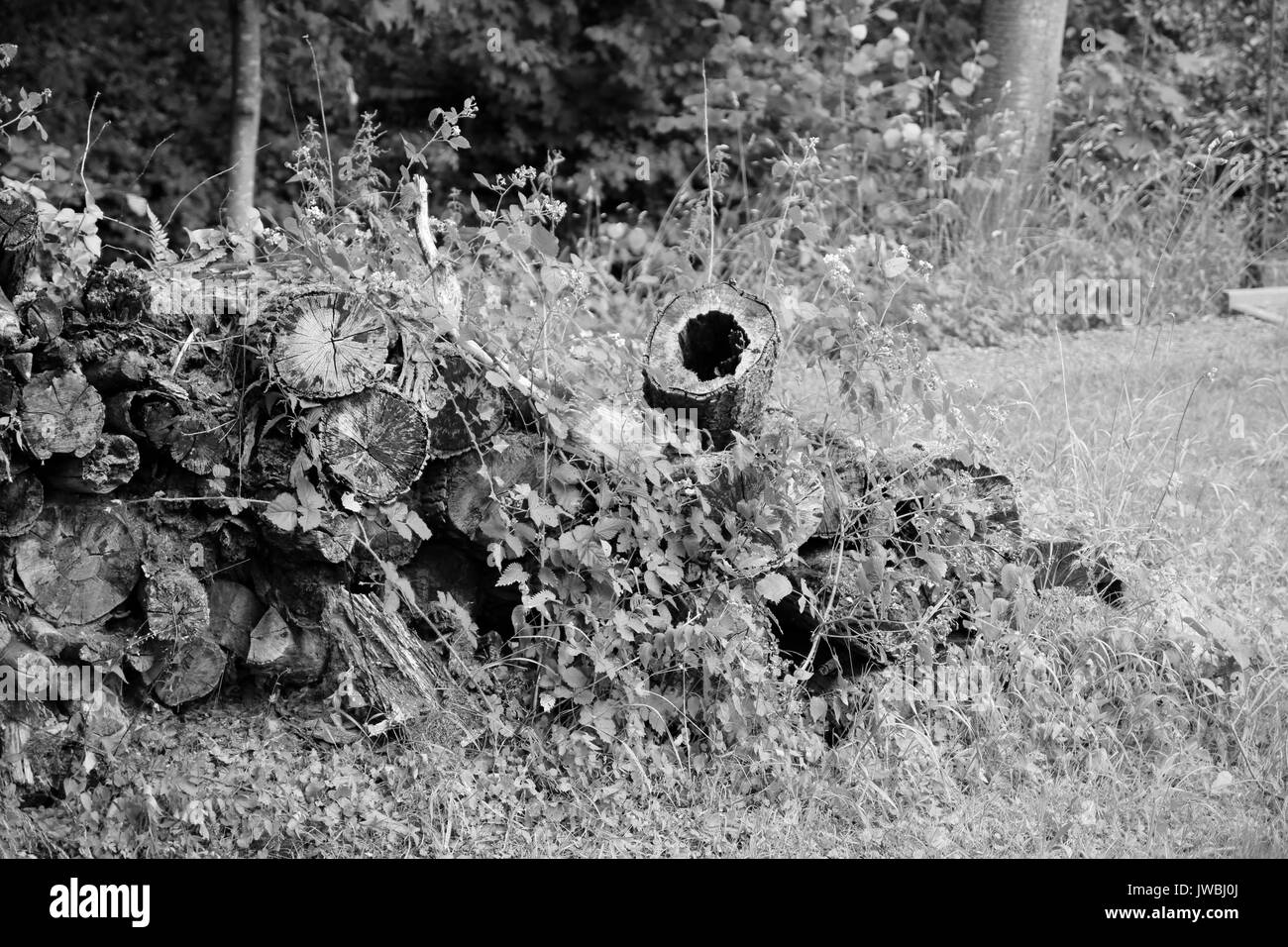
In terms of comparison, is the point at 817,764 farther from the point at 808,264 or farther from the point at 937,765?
the point at 808,264

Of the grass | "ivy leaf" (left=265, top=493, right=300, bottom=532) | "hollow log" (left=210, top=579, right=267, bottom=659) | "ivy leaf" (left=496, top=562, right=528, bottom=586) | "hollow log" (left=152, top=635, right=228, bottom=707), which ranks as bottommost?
the grass

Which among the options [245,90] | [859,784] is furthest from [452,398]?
[245,90]

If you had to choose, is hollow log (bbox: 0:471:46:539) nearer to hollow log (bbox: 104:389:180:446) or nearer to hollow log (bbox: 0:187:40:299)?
hollow log (bbox: 104:389:180:446)

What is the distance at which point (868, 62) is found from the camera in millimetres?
8344

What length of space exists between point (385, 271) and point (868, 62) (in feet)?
18.0

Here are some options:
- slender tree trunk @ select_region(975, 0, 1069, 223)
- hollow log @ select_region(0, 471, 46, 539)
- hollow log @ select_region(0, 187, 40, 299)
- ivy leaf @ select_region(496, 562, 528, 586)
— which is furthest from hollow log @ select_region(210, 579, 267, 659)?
slender tree trunk @ select_region(975, 0, 1069, 223)

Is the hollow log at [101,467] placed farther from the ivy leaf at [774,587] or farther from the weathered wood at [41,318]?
→ the ivy leaf at [774,587]

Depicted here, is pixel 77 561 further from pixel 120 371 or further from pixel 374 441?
pixel 374 441

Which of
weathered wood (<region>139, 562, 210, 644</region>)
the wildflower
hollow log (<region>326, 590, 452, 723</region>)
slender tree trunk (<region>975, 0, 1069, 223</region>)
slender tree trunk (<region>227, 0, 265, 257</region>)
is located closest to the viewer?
weathered wood (<region>139, 562, 210, 644</region>)

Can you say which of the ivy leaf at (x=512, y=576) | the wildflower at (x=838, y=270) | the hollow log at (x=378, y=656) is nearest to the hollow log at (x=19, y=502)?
the hollow log at (x=378, y=656)

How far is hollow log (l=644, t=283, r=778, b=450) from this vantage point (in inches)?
150

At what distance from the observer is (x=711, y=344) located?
3.99 m

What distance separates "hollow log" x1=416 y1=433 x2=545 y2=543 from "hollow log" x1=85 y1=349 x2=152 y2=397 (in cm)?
83
